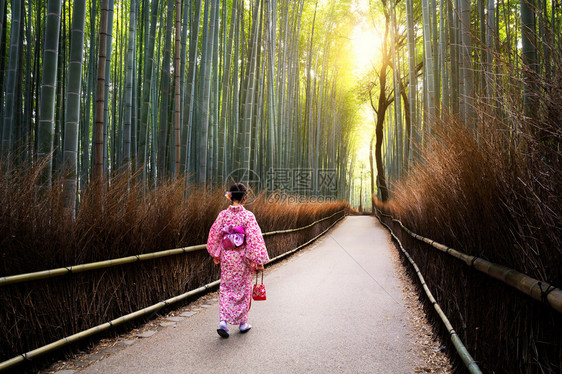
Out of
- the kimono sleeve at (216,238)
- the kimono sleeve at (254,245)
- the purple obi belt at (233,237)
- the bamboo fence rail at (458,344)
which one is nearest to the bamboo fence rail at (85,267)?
the kimono sleeve at (216,238)

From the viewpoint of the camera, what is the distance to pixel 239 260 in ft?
10.2

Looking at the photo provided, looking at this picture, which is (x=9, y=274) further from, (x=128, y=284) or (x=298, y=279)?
(x=298, y=279)

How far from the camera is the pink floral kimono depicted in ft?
10.0

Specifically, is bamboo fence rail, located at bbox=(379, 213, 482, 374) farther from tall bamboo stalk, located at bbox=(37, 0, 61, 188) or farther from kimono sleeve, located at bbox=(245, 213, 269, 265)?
tall bamboo stalk, located at bbox=(37, 0, 61, 188)

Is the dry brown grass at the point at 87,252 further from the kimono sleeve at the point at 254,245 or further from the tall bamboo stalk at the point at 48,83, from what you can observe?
the kimono sleeve at the point at 254,245

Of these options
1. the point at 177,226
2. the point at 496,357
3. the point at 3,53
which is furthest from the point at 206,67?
the point at 496,357

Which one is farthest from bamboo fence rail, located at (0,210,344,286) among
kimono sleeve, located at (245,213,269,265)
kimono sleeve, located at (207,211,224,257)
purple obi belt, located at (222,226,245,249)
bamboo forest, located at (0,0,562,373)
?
kimono sleeve, located at (245,213,269,265)

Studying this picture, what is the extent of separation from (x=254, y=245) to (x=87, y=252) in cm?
115

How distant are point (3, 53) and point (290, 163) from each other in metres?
6.64

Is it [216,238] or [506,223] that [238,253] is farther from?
[506,223]

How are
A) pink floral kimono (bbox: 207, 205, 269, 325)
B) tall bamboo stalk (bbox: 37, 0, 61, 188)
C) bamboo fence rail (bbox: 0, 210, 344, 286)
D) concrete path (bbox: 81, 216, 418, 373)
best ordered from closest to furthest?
1. bamboo fence rail (bbox: 0, 210, 344, 286)
2. concrete path (bbox: 81, 216, 418, 373)
3. tall bamboo stalk (bbox: 37, 0, 61, 188)
4. pink floral kimono (bbox: 207, 205, 269, 325)

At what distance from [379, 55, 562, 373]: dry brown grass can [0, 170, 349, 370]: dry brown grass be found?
7.32ft

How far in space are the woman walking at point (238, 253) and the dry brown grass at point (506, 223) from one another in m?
1.40

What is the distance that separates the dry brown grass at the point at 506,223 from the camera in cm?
131
